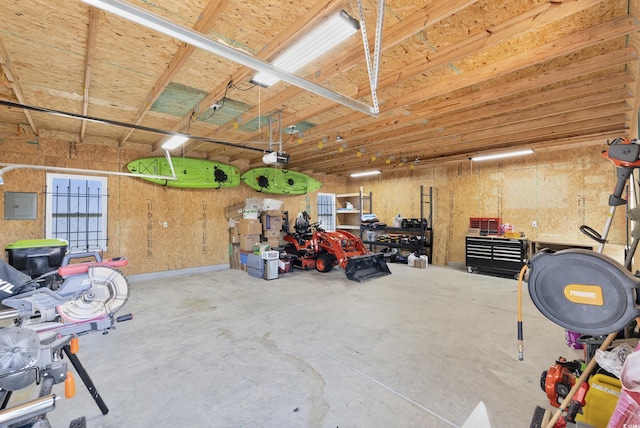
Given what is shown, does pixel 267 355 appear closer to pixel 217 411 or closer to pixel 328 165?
A: pixel 217 411

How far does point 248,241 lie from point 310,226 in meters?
Result: 1.56

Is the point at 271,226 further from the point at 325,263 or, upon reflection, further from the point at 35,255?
the point at 35,255

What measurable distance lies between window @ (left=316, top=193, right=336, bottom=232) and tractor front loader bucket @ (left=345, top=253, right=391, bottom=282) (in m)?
3.63

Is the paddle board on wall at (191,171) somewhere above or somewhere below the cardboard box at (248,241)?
above

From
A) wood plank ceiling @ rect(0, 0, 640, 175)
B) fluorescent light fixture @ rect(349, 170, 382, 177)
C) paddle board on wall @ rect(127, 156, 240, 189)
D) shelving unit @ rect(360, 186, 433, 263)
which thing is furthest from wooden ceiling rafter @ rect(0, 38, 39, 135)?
fluorescent light fixture @ rect(349, 170, 382, 177)

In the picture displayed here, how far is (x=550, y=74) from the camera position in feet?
8.59

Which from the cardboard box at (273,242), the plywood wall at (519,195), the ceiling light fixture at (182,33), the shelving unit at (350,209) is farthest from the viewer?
the shelving unit at (350,209)

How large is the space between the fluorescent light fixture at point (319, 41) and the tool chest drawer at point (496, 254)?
5.58 m

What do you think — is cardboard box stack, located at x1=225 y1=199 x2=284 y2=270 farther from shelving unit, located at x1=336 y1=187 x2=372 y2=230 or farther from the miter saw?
the miter saw

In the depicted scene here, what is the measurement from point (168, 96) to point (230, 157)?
349 cm

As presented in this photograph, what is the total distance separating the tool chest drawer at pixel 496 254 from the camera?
18.1ft

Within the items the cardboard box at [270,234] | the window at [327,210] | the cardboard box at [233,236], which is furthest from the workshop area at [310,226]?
the window at [327,210]

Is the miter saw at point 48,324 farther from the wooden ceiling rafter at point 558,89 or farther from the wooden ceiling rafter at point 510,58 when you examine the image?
the wooden ceiling rafter at point 558,89

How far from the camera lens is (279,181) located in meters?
7.75
